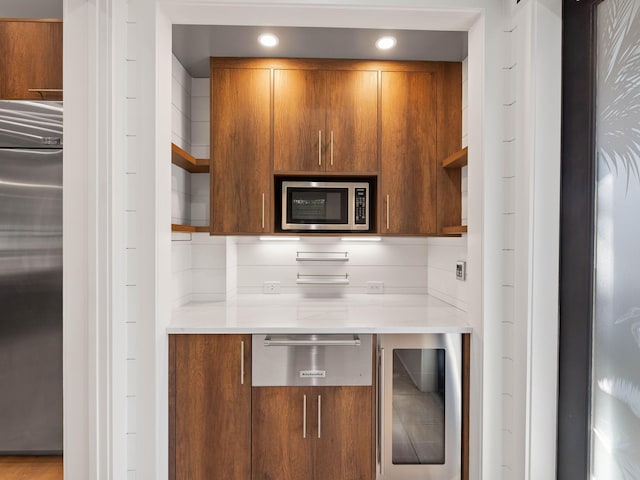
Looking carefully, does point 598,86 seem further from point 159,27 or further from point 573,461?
point 159,27

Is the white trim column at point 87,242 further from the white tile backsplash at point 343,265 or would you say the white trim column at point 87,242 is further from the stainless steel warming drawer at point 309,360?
the white tile backsplash at point 343,265

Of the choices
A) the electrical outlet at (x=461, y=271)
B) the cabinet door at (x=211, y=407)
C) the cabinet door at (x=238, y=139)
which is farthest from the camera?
the cabinet door at (x=238, y=139)

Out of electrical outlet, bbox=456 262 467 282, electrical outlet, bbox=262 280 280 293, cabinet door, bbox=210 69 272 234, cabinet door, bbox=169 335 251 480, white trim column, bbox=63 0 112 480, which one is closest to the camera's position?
white trim column, bbox=63 0 112 480

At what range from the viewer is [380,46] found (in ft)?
7.47

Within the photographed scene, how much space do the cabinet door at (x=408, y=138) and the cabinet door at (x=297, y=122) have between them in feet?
1.28

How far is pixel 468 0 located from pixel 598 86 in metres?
0.68

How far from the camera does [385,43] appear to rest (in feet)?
7.34

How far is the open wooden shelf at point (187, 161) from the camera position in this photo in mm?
2113

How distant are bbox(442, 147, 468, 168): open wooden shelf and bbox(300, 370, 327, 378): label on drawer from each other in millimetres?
1238

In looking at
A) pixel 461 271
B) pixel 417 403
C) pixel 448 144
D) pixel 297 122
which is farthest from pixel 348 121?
pixel 417 403

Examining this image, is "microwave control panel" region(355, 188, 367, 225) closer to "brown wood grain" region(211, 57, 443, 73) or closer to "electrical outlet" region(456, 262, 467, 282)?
"electrical outlet" region(456, 262, 467, 282)

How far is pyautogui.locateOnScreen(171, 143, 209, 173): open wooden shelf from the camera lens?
83.2 inches

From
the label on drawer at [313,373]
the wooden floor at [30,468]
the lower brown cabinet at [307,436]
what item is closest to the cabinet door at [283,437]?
the lower brown cabinet at [307,436]

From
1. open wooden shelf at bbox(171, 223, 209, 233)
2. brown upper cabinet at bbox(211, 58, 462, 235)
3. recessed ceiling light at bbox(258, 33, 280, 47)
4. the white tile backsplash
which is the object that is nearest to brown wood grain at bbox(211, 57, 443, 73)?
brown upper cabinet at bbox(211, 58, 462, 235)
